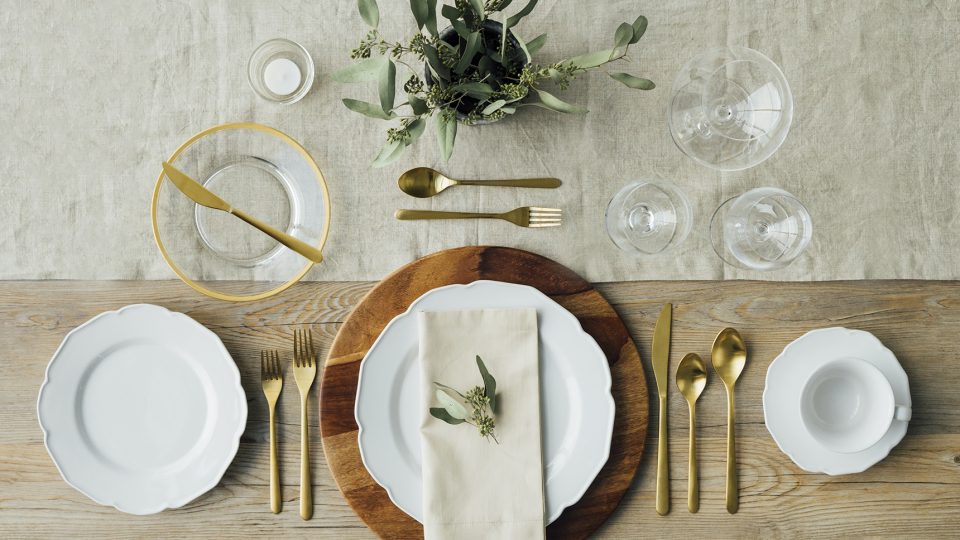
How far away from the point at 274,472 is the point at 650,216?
25.2 inches

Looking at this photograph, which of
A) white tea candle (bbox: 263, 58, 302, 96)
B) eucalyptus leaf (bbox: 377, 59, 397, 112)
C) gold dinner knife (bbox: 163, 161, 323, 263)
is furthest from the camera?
white tea candle (bbox: 263, 58, 302, 96)

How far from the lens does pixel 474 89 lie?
0.81 metres

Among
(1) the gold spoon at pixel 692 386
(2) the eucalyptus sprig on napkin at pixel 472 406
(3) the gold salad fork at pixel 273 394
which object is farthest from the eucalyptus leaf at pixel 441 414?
(1) the gold spoon at pixel 692 386

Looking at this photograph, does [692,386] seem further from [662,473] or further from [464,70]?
[464,70]

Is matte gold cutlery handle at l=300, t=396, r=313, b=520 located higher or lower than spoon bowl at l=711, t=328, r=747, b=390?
lower

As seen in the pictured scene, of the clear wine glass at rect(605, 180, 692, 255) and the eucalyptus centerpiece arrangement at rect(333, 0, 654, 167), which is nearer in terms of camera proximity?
the eucalyptus centerpiece arrangement at rect(333, 0, 654, 167)

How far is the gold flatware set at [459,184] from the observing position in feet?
3.10

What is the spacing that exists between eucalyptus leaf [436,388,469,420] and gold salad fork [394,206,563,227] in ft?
0.80

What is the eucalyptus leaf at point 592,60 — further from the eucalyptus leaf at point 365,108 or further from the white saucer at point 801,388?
the white saucer at point 801,388

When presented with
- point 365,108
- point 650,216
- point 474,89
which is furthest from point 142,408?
point 650,216

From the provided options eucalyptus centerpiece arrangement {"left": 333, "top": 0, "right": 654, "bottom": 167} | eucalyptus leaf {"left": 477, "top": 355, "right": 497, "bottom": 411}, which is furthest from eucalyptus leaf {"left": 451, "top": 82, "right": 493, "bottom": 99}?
eucalyptus leaf {"left": 477, "top": 355, "right": 497, "bottom": 411}

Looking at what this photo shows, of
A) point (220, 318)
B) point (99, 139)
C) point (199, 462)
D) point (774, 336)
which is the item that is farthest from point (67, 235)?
point (774, 336)

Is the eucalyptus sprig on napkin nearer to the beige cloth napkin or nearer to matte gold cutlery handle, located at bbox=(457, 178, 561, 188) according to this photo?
the beige cloth napkin

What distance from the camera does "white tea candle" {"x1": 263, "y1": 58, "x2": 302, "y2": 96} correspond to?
0.97m
